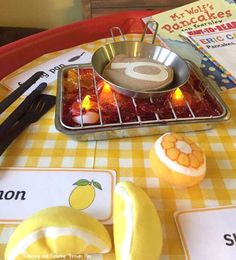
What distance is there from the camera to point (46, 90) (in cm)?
63

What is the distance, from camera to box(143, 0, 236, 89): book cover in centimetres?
76

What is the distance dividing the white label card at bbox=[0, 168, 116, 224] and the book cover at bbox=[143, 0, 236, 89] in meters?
0.41

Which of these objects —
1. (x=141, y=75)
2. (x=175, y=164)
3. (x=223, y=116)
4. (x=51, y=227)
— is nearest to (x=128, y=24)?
(x=141, y=75)

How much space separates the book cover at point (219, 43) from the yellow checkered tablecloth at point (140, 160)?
0.19 meters

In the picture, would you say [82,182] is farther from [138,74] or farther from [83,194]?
[138,74]

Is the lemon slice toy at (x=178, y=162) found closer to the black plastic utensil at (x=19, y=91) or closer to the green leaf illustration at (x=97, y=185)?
the green leaf illustration at (x=97, y=185)

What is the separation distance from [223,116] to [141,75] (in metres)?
0.16

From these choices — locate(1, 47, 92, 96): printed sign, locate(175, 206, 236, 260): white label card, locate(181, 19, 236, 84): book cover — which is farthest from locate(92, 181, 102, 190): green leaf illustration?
locate(181, 19, 236, 84): book cover

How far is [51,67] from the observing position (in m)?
0.70

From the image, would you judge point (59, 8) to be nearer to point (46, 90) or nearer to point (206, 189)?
point (46, 90)

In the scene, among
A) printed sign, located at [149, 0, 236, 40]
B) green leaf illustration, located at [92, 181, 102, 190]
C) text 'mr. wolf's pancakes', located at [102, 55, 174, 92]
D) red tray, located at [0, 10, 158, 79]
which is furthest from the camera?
printed sign, located at [149, 0, 236, 40]

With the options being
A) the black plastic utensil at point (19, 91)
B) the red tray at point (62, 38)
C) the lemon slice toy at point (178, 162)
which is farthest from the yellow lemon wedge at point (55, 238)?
the red tray at point (62, 38)

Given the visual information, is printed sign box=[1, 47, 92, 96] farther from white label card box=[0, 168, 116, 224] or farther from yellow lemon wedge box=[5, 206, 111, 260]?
yellow lemon wedge box=[5, 206, 111, 260]

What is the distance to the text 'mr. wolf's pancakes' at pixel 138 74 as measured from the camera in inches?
22.4
